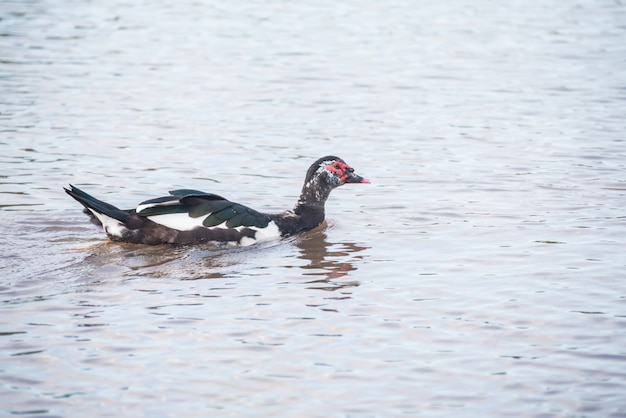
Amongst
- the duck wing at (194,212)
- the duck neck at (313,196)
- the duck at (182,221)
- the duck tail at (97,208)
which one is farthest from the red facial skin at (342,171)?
the duck tail at (97,208)

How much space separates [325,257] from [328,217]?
5.13ft

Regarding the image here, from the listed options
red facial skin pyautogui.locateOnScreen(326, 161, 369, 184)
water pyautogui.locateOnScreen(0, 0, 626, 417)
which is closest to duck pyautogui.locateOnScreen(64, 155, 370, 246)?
water pyautogui.locateOnScreen(0, 0, 626, 417)

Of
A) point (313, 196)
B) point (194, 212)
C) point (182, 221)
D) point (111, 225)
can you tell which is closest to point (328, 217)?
point (313, 196)

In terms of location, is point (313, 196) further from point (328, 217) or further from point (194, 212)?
point (194, 212)

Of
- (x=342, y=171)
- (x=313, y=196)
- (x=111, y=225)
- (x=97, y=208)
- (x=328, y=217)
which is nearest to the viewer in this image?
(x=97, y=208)

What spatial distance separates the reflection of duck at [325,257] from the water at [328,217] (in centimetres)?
4

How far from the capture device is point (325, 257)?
10.5m

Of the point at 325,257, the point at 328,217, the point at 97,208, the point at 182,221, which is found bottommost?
the point at 325,257

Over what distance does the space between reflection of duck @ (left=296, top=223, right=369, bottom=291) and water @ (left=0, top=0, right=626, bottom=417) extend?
41 mm

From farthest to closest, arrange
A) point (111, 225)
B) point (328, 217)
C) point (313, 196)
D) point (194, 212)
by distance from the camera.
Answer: point (328, 217) → point (313, 196) → point (194, 212) → point (111, 225)

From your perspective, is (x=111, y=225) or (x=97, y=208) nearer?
(x=97, y=208)

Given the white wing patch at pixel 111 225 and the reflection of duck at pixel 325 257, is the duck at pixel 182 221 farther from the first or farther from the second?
the reflection of duck at pixel 325 257

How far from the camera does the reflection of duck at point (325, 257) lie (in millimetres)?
9484

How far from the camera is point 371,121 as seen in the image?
1628cm
